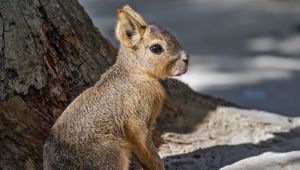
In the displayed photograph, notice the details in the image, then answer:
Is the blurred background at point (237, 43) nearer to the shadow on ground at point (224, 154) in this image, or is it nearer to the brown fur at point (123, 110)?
the shadow on ground at point (224, 154)

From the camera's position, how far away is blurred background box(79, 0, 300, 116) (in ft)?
28.8

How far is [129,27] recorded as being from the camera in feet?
16.9

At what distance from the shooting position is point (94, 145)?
477cm

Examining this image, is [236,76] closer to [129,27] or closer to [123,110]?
[129,27]

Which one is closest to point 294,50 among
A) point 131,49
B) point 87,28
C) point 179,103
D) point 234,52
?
point 234,52

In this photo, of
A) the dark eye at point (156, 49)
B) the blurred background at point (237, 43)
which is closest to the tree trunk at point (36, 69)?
the dark eye at point (156, 49)

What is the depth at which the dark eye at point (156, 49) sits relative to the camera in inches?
204

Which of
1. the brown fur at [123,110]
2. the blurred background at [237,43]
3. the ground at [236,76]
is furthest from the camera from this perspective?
the blurred background at [237,43]

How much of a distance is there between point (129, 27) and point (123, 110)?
0.52m

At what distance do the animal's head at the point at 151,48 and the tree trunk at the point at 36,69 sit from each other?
545 millimetres

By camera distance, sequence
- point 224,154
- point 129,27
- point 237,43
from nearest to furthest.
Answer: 1. point 129,27
2. point 224,154
3. point 237,43

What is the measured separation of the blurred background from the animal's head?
3.17 metres

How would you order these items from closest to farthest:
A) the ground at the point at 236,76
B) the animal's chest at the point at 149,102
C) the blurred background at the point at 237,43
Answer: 1. the animal's chest at the point at 149,102
2. the ground at the point at 236,76
3. the blurred background at the point at 237,43

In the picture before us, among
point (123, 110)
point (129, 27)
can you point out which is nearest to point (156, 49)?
point (129, 27)
